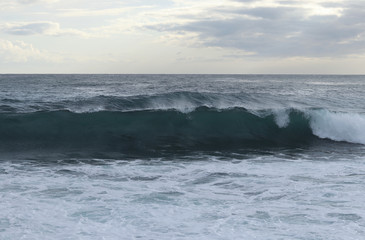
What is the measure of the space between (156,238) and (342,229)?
2.84 meters

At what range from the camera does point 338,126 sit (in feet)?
57.7

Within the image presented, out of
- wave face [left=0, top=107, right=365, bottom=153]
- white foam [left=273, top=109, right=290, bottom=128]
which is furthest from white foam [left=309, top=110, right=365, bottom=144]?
white foam [left=273, top=109, right=290, bottom=128]

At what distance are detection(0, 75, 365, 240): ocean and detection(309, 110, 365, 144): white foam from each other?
0.05 metres

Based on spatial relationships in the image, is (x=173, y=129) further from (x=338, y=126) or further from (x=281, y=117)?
(x=338, y=126)

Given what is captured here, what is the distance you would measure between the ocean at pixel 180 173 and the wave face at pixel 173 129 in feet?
0.16

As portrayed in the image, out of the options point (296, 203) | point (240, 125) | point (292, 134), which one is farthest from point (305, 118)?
point (296, 203)

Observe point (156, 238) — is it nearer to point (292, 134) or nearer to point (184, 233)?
point (184, 233)

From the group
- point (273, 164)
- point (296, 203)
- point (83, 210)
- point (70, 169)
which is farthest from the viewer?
point (273, 164)

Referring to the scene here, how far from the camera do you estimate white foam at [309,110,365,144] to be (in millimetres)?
16594

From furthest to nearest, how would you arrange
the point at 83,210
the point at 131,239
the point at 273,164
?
the point at 273,164
the point at 83,210
the point at 131,239

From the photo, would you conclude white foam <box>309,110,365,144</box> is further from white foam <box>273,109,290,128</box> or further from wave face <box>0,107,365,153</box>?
white foam <box>273,109,290,128</box>

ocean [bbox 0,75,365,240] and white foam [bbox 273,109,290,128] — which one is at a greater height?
white foam [bbox 273,109,290,128]

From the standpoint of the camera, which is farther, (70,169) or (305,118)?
(305,118)

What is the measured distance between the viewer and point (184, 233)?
5.92 metres
